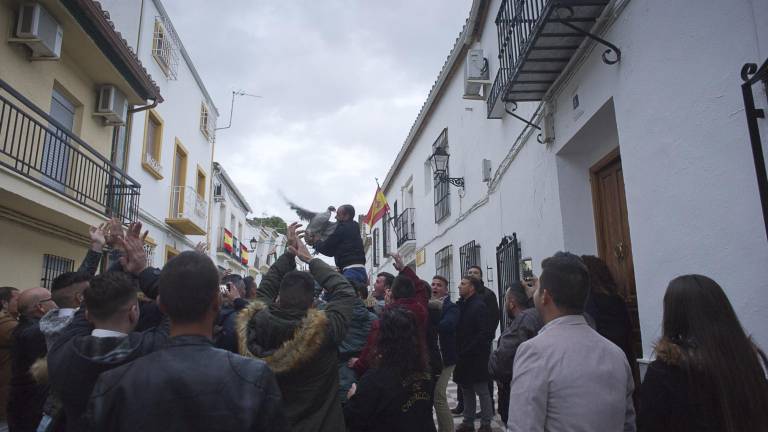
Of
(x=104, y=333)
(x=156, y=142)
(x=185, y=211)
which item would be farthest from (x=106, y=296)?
(x=185, y=211)

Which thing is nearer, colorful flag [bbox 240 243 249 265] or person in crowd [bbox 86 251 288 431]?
person in crowd [bbox 86 251 288 431]

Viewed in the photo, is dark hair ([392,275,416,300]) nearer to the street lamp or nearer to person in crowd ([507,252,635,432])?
person in crowd ([507,252,635,432])

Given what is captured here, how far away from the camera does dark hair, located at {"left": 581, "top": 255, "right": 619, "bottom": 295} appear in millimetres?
3477

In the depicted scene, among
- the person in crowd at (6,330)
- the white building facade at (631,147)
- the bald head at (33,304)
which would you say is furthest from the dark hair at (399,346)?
Result: the person in crowd at (6,330)

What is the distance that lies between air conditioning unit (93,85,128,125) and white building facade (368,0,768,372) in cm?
659

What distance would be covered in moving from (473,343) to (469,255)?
5.01 m

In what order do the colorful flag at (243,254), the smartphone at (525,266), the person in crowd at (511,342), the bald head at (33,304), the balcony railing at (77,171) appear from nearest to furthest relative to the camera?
1. the person in crowd at (511,342)
2. the bald head at (33,304)
3. the smartphone at (525,266)
4. the balcony railing at (77,171)
5. the colorful flag at (243,254)

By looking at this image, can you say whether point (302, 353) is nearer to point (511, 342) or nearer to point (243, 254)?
point (511, 342)

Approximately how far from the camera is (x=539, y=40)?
496 cm

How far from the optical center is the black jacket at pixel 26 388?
3164 millimetres

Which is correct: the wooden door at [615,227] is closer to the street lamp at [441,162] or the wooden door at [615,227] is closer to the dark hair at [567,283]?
the dark hair at [567,283]

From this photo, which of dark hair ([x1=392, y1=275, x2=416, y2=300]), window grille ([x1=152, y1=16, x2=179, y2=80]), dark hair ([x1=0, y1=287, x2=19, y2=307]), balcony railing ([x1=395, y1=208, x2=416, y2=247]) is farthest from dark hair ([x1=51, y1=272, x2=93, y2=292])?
balcony railing ([x1=395, y1=208, x2=416, y2=247])

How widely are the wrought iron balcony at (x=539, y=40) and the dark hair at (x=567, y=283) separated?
112 inches

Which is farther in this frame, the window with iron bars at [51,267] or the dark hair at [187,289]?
the window with iron bars at [51,267]
